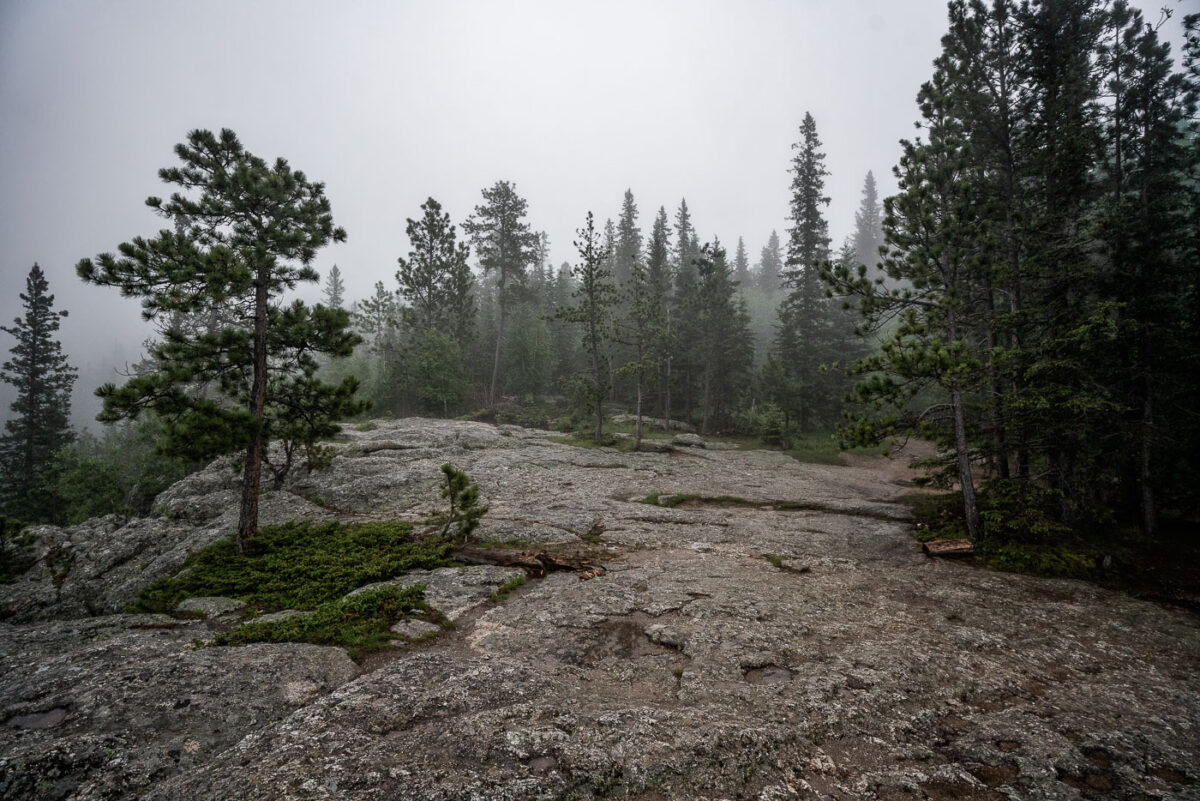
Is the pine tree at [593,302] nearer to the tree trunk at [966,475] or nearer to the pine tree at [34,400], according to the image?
the tree trunk at [966,475]

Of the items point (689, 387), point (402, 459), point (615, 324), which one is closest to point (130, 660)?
point (402, 459)

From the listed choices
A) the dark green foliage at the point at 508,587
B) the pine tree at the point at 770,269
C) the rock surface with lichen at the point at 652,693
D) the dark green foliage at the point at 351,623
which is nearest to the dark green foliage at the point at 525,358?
the rock surface with lichen at the point at 652,693

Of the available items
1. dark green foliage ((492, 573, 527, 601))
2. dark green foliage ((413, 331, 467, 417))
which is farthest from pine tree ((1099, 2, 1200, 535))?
dark green foliage ((413, 331, 467, 417))

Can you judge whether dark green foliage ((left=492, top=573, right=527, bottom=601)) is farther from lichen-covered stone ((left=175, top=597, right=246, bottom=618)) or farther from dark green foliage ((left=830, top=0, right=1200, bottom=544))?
dark green foliage ((left=830, top=0, right=1200, bottom=544))

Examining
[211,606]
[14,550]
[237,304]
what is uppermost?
[237,304]

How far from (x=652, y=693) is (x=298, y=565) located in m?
9.61

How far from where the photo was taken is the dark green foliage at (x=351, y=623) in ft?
23.1

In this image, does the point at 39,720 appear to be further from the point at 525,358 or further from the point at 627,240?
the point at 627,240

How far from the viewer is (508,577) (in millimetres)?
9891

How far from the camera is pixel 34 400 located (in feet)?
115

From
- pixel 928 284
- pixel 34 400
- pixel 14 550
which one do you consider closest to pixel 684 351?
pixel 928 284

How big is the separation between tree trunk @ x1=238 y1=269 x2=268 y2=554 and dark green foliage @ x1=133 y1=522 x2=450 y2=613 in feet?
1.67

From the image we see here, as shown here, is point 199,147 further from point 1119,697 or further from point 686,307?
point 686,307

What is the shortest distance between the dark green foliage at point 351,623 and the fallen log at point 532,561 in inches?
81.1
